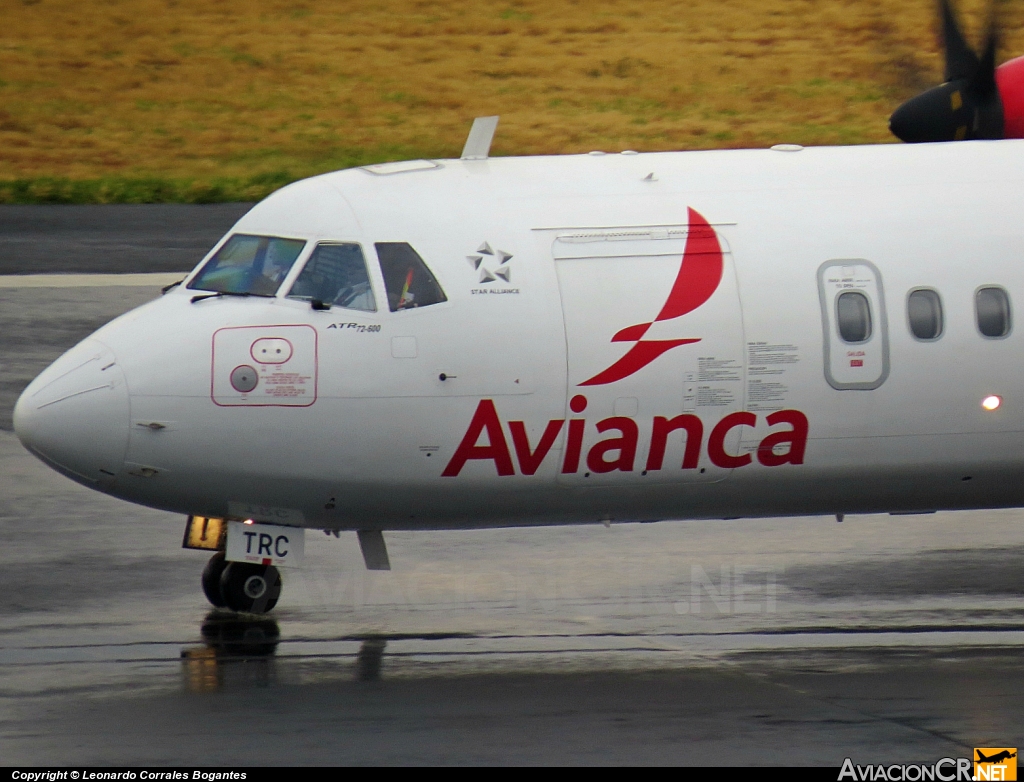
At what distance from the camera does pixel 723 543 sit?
14.8m

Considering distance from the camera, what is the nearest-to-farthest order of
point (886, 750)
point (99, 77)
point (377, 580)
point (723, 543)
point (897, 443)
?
point (886, 750), point (897, 443), point (377, 580), point (723, 543), point (99, 77)

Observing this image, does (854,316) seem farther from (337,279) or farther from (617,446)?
(337,279)

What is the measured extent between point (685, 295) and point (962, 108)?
524 centimetres

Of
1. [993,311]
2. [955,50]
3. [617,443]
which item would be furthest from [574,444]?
[955,50]

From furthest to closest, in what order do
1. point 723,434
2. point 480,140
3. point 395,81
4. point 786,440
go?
1. point 395,81
2. point 480,140
3. point 786,440
4. point 723,434

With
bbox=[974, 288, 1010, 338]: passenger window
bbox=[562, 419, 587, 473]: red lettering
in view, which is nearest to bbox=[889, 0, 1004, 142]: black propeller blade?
bbox=[974, 288, 1010, 338]: passenger window

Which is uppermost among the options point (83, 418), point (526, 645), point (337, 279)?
point (337, 279)

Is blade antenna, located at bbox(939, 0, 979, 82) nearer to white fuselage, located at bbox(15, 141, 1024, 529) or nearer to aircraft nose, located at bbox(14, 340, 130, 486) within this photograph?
white fuselage, located at bbox(15, 141, 1024, 529)

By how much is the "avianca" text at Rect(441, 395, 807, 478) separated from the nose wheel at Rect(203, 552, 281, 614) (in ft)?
6.42

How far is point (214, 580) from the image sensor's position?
12508 mm

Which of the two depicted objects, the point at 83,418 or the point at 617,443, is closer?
the point at 83,418

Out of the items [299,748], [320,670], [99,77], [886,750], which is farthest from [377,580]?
[99,77]

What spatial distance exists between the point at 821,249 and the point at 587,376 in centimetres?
194

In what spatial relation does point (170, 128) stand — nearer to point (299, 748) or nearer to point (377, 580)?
point (377, 580)
